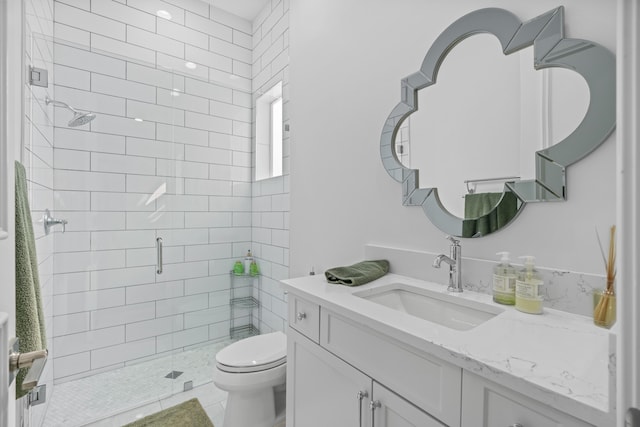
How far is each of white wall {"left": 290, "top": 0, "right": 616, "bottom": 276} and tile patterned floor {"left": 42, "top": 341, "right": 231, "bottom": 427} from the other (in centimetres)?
97

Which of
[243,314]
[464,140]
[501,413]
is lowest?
[243,314]

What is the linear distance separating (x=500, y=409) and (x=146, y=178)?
8.00ft

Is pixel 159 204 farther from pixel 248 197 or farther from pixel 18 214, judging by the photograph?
pixel 18 214

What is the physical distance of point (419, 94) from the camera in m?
1.27

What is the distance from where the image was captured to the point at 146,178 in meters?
2.24

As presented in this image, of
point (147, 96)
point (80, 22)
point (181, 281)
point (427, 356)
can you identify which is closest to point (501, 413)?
point (427, 356)

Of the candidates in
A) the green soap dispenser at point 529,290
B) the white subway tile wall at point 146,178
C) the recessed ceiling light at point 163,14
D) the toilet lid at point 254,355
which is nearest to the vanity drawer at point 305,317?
the toilet lid at point 254,355

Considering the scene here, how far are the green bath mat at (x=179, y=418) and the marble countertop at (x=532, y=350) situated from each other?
1.32 metres

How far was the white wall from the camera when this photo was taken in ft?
2.77

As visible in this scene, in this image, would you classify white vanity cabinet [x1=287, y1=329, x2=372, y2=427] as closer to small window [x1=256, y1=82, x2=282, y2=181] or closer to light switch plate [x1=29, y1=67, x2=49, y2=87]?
small window [x1=256, y1=82, x2=282, y2=181]

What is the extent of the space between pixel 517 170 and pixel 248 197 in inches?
85.6

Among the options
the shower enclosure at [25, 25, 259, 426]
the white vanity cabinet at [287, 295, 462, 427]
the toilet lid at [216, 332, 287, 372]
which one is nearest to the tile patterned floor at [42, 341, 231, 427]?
the shower enclosure at [25, 25, 259, 426]

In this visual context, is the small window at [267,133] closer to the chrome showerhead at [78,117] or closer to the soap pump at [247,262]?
the soap pump at [247,262]

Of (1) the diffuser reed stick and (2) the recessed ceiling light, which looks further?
(2) the recessed ceiling light
